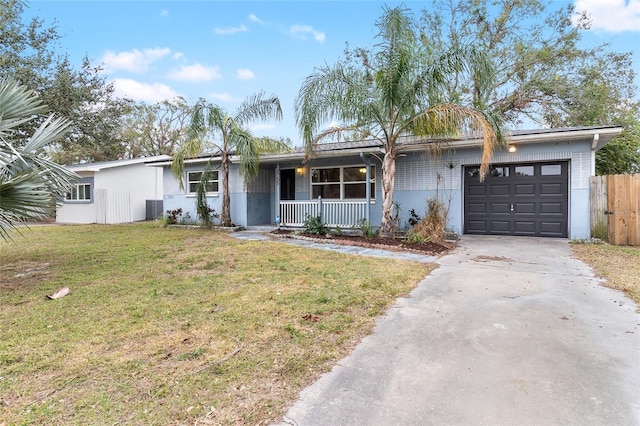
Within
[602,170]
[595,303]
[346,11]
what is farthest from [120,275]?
[602,170]

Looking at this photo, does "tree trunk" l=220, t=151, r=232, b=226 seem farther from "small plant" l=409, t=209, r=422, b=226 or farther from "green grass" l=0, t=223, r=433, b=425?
"small plant" l=409, t=209, r=422, b=226

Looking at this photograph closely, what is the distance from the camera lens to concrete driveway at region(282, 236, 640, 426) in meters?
2.14

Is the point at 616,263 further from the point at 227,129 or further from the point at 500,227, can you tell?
the point at 227,129

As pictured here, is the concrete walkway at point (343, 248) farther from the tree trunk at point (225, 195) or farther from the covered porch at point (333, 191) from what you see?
the covered porch at point (333, 191)

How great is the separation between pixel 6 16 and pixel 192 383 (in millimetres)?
13870

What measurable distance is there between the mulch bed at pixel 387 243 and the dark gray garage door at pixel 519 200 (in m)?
2.30

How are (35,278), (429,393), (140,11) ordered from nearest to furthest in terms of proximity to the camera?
(429,393), (35,278), (140,11)

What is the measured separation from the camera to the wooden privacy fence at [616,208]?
8.33m

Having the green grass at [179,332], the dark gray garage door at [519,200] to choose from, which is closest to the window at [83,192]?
the green grass at [179,332]

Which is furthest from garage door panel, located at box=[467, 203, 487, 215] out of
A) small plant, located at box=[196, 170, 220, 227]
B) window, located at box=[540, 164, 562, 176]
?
small plant, located at box=[196, 170, 220, 227]

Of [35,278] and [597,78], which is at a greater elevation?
[597,78]

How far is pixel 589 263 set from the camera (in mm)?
6434

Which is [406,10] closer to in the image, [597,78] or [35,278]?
[35,278]

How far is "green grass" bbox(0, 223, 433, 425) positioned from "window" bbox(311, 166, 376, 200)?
5182 mm
